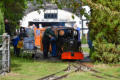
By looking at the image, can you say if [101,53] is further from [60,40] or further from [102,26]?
[60,40]

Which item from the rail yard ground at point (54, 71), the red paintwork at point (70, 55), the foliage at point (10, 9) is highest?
the foliage at point (10, 9)

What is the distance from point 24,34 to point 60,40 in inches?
93.0

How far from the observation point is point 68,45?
16531mm

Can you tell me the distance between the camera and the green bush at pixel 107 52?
14.6 meters

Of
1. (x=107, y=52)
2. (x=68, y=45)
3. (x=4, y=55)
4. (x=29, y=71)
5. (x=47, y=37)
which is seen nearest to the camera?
(x=4, y=55)

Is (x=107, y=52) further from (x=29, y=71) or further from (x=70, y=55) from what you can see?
(x=29, y=71)

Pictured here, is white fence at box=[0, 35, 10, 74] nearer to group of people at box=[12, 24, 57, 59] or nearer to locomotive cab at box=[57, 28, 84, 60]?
locomotive cab at box=[57, 28, 84, 60]

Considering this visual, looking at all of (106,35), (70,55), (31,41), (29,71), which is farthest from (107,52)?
(31,41)

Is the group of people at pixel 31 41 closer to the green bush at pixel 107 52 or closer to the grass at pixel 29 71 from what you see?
the grass at pixel 29 71

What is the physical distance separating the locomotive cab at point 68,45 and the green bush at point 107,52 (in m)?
1.62

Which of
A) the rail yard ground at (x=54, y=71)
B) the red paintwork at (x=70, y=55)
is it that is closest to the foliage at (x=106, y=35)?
the rail yard ground at (x=54, y=71)

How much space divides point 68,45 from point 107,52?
96.5 inches

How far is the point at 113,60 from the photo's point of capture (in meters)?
14.8

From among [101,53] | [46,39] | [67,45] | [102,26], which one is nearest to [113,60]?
[101,53]
